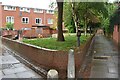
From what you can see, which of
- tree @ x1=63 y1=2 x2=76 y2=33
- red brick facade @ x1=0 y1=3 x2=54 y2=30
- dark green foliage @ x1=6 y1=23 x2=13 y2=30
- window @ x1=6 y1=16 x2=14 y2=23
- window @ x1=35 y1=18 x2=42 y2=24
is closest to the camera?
tree @ x1=63 y1=2 x2=76 y2=33

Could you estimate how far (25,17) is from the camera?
50062 mm

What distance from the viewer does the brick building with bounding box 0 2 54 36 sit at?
46.4 metres

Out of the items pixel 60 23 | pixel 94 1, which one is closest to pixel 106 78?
pixel 60 23

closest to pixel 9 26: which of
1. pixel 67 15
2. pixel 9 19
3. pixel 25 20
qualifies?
pixel 9 19

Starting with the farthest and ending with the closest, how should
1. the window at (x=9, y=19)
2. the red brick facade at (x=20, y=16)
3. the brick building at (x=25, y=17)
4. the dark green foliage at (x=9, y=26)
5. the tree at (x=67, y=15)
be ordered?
the window at (x=9, y=19), the brick building at (x=25, y=17), the red brick facade at (x=20, y=16), the dark green foliage at (x=9, y=26), the tree at (x=67, y=15)

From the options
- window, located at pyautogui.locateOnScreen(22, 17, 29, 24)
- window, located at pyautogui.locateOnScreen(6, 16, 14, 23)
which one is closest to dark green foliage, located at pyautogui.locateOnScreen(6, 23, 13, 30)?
window, located at pyautogui.locateOnScreen(6, 16, 14, 23)

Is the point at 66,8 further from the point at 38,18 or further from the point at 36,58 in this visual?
the point at 38,18

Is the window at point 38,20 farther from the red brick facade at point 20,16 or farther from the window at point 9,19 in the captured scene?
the window at point 9,19

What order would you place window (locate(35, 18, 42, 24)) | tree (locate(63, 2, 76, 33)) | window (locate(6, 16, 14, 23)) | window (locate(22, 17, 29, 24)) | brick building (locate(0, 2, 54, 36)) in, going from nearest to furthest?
1. tree (locate(63, 2, 76, 33))
2. brick building (locate(0, 2, 54, 36))
3. window (locate(6, 16, 14, 23))
4. window (locate(22, 17, 29, 24))
5. window (locate(35, 18, 42, 24))

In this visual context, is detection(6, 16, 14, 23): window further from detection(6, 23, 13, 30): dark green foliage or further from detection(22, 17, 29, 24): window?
detection(22, 17, 29, 24): window

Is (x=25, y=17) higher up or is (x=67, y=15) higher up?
(x=25, y=17)

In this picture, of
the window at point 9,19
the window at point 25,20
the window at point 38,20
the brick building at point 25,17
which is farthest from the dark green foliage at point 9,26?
the window at point 38,20

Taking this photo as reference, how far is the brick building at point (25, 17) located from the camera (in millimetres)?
46397

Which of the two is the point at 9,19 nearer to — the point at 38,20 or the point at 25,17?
the point at 25,17
